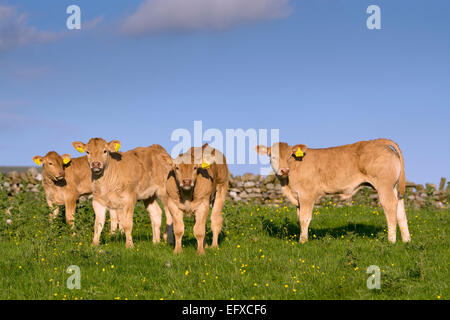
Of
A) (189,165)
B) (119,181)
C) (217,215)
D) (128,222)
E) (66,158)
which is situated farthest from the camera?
(66,158)

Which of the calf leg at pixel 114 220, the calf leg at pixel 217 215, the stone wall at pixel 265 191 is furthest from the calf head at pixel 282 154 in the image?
the stone wall at pixel 265 191

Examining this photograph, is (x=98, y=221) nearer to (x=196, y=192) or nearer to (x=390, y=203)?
(x=196, y=192)

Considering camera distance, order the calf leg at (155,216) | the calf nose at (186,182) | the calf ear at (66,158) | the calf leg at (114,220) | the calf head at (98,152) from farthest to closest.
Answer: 1. the calf ear at (66,158)
2. the calf leg at (114,220)
3. the calf leg at (155,216)
4. the calf head at (98,152)
5. the calf nose at (186,182)

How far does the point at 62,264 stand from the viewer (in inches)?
369

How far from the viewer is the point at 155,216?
12.3 meters

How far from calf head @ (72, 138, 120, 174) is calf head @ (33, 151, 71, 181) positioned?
2833 mm

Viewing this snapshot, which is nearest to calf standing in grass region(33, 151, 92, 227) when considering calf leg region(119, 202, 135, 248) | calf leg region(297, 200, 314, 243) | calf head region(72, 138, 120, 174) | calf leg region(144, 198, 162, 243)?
calf leg region(144, 198, 162, 243)

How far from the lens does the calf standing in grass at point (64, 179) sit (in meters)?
13.9

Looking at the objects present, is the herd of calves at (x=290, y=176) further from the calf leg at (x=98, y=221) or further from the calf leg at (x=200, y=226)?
the calf leg at (x=200, y=226)

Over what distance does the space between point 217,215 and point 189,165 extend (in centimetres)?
180

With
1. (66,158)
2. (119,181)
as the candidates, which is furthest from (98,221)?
(66,158)

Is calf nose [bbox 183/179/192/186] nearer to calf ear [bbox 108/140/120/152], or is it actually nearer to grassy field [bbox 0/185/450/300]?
grassy field [bbox 0/185/450/300]

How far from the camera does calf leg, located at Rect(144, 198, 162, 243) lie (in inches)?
473

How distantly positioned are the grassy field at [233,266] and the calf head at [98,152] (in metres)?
1.42
